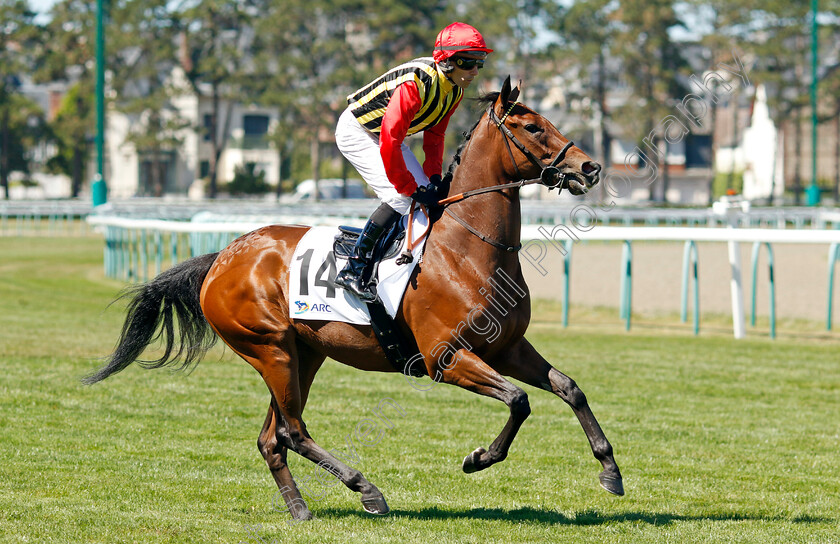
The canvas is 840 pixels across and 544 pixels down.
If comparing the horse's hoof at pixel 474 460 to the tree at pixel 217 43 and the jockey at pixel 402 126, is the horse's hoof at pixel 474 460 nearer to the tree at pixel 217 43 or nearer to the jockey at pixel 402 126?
the jockey at pixel 402 126

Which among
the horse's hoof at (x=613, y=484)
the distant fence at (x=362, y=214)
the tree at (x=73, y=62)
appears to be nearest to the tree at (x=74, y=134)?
the tree at (x=73, y=62)

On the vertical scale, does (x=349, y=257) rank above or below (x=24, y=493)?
above

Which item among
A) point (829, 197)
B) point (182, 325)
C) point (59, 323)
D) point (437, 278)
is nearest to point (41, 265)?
point (59, 323)

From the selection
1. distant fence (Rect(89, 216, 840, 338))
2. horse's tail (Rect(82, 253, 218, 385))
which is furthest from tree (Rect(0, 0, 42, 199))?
horse's tail (Rect(82, 253, 218, 385))

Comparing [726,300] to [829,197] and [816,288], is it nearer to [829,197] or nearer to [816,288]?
[816,288]

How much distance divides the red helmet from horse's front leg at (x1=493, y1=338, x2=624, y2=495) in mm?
1247

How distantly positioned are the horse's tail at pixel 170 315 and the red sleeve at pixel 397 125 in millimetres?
1251

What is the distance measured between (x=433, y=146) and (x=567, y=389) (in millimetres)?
1260

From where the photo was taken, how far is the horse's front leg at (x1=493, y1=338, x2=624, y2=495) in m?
4.13

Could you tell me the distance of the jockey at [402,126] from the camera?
436cm

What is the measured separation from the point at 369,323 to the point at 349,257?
0.30 m

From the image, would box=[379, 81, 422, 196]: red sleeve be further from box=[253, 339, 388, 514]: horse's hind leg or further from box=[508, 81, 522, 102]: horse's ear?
box=[253, 339, 388, 514]: horse's hind leg

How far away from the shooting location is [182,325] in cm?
518

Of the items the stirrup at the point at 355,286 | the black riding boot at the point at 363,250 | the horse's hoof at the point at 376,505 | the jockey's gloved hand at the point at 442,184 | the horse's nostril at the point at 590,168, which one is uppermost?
the horse's nostril at the point at 590,168
